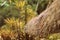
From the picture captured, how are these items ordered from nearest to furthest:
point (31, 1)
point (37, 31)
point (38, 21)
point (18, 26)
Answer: point (37, 31), point (38, 21), point (18, 26), point (31, 1)

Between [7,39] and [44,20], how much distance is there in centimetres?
75

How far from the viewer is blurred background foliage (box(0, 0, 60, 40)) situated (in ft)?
12.8

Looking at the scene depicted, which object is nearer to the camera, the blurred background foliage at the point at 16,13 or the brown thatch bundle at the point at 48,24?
the brown thatch bundle at the point at 48,24

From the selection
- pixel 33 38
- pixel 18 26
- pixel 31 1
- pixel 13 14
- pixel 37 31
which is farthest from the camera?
pixel 31 1

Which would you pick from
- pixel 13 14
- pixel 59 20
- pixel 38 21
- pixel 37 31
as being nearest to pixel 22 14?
pixel 13 14

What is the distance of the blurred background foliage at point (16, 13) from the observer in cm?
391

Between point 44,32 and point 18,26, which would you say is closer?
point 44,32

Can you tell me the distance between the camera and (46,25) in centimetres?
314

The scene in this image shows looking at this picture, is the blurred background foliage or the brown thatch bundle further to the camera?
the blurred background foliage

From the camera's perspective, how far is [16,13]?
220 inches

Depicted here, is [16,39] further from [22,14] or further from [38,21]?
[22,14]

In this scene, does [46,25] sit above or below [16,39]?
above

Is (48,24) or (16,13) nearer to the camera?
(48,24)

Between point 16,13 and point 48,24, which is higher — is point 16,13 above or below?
below
